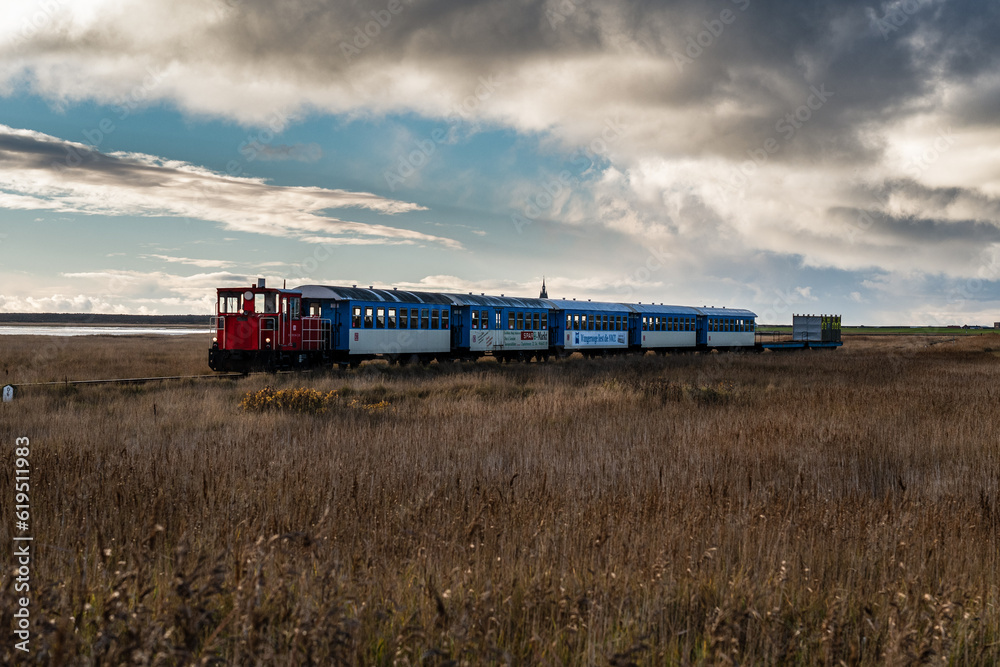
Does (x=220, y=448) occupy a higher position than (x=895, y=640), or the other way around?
(x=895, y=640)

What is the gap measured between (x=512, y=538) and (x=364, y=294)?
23.1 m

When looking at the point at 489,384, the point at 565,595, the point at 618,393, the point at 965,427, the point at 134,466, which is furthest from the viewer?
the point at 489,384

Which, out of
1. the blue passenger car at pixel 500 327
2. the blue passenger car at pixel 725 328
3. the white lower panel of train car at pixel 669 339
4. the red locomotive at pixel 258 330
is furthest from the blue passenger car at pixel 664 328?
the red locomotive at pixel 258 330

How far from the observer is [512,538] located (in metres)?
4.99

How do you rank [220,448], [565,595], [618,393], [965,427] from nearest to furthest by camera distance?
[565,595] → [220,448] → [965,427] → [618,393]

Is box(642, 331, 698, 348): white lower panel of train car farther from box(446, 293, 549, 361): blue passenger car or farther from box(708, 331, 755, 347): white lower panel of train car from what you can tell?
box(446, 293, 549, 361): blue passenger car

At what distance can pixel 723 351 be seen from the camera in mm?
53594

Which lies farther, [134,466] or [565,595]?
[134,466]

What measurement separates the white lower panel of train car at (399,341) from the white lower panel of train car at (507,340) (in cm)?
180

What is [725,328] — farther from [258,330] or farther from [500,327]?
[258,330]

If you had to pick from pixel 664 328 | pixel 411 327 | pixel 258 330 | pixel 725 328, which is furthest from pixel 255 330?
pixel 725 328

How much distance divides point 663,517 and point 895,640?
10.2 ft

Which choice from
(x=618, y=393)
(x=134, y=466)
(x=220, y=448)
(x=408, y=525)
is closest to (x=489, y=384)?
(x=618, y=393)

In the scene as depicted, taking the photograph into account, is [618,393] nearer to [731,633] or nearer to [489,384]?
[489,384]
